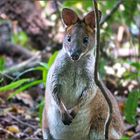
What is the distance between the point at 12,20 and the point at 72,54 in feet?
15.1

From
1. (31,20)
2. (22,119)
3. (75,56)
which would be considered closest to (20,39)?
(31,20)

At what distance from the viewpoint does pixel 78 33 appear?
5.28 metres

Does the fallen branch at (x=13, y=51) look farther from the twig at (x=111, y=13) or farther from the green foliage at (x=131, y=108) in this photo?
the green foliage at (x=131, y=108)

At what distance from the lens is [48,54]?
915 centimetres

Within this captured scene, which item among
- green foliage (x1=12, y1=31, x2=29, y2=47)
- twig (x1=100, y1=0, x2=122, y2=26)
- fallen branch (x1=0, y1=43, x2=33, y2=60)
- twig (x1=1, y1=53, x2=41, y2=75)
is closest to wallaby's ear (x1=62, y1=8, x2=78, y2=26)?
twig (x1=100, y1=0, x2=122, y2=26)

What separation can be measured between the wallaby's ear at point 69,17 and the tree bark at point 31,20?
155 inches

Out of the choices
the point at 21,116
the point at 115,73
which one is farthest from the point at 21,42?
the point at 21,116

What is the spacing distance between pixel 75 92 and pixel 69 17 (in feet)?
2.54

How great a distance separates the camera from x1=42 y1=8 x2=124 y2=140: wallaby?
531cm

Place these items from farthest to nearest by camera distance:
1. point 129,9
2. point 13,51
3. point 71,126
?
point 13,51, point 129,9, point 71,126

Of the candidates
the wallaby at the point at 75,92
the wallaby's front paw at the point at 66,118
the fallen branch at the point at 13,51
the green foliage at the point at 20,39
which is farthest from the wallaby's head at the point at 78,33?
the green foliage at the point at 20,39

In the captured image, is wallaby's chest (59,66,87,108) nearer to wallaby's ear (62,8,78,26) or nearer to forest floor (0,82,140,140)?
wallaby's ear (62,8,78,26)

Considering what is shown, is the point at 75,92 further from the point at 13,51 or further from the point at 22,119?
the point at 13,51

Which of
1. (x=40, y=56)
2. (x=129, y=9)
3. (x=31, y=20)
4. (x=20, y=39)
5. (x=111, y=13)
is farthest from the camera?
(x=20, y=39)
